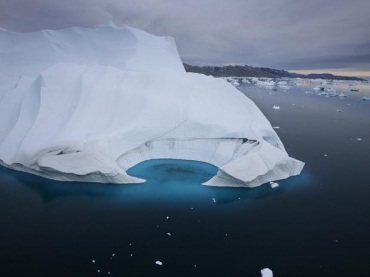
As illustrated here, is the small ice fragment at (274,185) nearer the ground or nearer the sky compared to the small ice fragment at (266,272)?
nearer the sky

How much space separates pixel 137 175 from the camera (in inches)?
579

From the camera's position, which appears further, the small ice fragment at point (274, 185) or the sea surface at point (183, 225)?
the small ice fragment at point (274, 185)

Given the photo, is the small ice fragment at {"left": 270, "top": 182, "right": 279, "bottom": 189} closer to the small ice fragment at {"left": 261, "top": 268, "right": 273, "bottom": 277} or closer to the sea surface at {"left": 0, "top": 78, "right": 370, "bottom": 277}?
the sea surface at {"left": 0, "top": 78, "right": 370, "bottom": 277}

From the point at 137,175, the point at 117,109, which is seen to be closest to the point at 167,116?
the point at 117,109

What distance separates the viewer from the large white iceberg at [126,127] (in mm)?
13711

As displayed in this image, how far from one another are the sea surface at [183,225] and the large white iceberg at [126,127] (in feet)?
2.48

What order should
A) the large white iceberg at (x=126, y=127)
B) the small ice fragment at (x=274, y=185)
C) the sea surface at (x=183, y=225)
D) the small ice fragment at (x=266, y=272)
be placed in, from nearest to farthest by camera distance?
the small ice fragment at (x=266, y=272), the sea surface at (x=183, y=225), the large white iceberg at (x=126, y=127), the small ice fragment at (x=274, y=185)

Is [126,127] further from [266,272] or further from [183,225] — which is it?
[266,272]

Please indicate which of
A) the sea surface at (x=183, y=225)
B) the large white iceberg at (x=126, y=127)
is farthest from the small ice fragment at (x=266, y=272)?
the large white iceberg at (x=126, y=127)

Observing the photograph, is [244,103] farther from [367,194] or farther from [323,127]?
[323,127]

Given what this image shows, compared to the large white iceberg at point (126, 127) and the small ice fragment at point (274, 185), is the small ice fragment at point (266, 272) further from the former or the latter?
the small ice fragment at point (274, 185)

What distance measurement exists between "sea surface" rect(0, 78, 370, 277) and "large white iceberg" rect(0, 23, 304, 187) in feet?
2.48

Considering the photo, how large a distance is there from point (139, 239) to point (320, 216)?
7041 mm

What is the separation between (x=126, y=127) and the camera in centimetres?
1606
